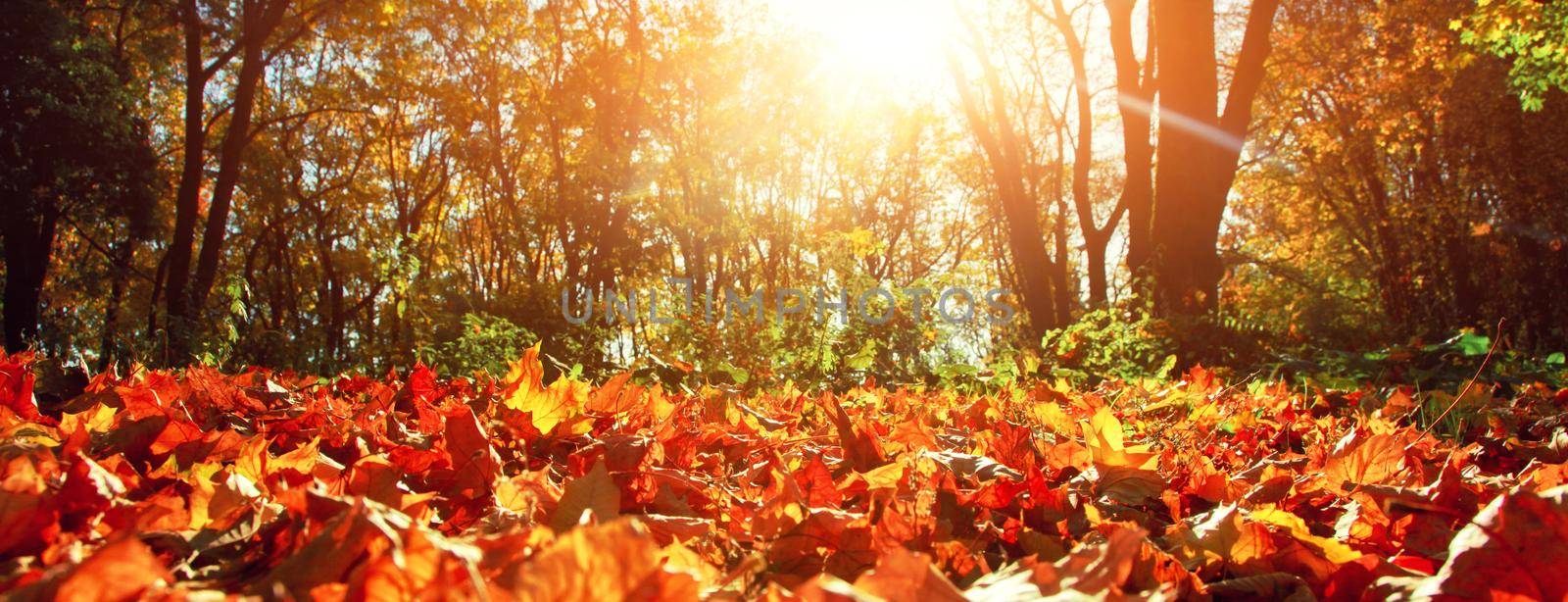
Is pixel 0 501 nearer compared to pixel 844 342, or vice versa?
pixel 0 501

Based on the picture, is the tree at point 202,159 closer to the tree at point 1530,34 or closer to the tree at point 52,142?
the tree at point 52,142

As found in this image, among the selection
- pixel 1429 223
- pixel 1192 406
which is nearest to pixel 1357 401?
pixel 1192 406

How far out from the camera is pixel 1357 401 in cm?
318

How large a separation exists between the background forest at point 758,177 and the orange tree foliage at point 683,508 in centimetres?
272

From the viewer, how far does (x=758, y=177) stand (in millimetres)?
22906

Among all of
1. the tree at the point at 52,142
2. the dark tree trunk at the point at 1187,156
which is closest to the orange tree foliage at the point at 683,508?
the dark tree trunk at the point at 1187,156

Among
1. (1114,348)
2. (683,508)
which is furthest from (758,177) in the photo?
(683,508)

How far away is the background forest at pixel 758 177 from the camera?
788 cm

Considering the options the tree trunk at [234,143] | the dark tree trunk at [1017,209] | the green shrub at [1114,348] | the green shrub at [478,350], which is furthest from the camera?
the dark tree trunk at [1017,209]

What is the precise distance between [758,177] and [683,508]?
867 inches

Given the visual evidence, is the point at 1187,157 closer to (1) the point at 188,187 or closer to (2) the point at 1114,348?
(2) the point at 1114,348

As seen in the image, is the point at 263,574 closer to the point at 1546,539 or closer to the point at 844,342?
the point at 1546,539

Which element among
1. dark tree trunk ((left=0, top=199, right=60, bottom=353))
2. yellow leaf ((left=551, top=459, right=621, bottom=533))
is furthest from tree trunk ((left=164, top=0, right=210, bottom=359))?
yellow leaf ((left=551, top=459, right=621, bottom=533))

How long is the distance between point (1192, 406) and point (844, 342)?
4457 millimetres
